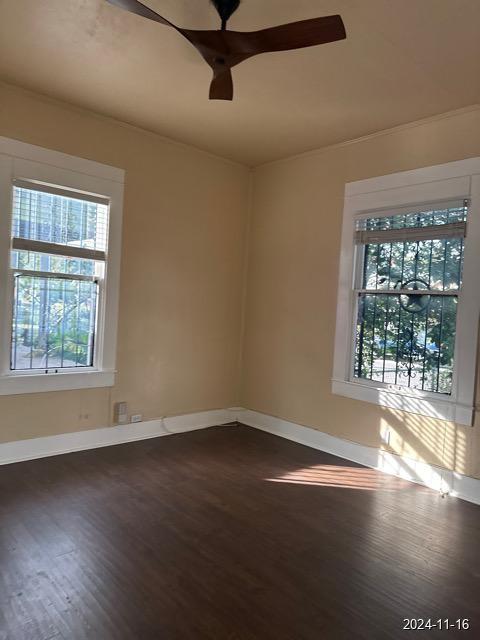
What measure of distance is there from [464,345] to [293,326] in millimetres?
1699

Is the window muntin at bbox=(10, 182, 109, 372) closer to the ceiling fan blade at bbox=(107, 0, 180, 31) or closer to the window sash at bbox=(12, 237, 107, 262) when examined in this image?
the window sash at bbox=(12, 237, 107, 262)

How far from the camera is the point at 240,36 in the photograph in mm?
2158

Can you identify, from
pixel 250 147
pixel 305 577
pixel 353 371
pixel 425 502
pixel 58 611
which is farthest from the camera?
pixel 250 147

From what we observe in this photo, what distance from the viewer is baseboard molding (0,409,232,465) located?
3562mm

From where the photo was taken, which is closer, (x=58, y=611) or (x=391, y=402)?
(x=58, y=611)

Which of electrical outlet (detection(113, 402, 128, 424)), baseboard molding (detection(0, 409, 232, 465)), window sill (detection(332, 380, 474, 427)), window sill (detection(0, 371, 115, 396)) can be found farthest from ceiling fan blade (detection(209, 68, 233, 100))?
baseboard molding (detection(0, 409, 232, 465))

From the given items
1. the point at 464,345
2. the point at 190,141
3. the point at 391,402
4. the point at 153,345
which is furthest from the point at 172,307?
the point at 464,345

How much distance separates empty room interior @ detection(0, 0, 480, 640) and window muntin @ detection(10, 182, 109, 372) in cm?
2

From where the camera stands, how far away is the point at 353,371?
162 inches

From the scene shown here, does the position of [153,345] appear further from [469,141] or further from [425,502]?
[469,141]

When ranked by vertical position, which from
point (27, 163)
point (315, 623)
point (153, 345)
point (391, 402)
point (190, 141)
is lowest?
point (315, 623)

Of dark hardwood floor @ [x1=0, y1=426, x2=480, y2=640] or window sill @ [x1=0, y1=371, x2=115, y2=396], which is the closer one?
dark hardwood floor @ [x1=0, y1=426, x2=480, y2=640]

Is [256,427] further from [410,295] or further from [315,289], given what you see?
[410,295]

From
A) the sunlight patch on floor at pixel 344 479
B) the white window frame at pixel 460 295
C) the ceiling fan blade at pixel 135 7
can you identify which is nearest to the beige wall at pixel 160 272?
the white window frame at pixel 460 295
